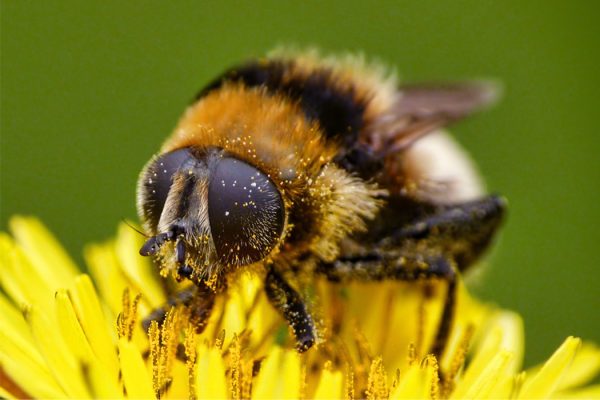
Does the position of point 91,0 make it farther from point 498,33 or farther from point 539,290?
point 539,290

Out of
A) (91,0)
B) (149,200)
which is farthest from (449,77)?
(149,200)

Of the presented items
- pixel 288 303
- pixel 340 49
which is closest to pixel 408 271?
pixel 288 303

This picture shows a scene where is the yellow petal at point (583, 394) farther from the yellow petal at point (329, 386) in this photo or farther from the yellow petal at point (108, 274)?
the yellow petal at point (108, 274)

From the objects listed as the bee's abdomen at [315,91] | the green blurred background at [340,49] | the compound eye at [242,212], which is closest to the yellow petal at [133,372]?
the compound eye at [242,212]

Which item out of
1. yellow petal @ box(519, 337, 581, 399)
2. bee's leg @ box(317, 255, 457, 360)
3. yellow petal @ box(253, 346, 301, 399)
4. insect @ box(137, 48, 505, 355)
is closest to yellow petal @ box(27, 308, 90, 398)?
insect @ box(137, 48, 505, 355)

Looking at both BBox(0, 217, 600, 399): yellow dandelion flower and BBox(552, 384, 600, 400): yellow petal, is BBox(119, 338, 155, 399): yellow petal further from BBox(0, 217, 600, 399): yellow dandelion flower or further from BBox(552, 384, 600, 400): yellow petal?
BBox(552, 384, 600, 400): yellow petal

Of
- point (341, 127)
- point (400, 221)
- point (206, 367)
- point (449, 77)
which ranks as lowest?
point (206, 367)
